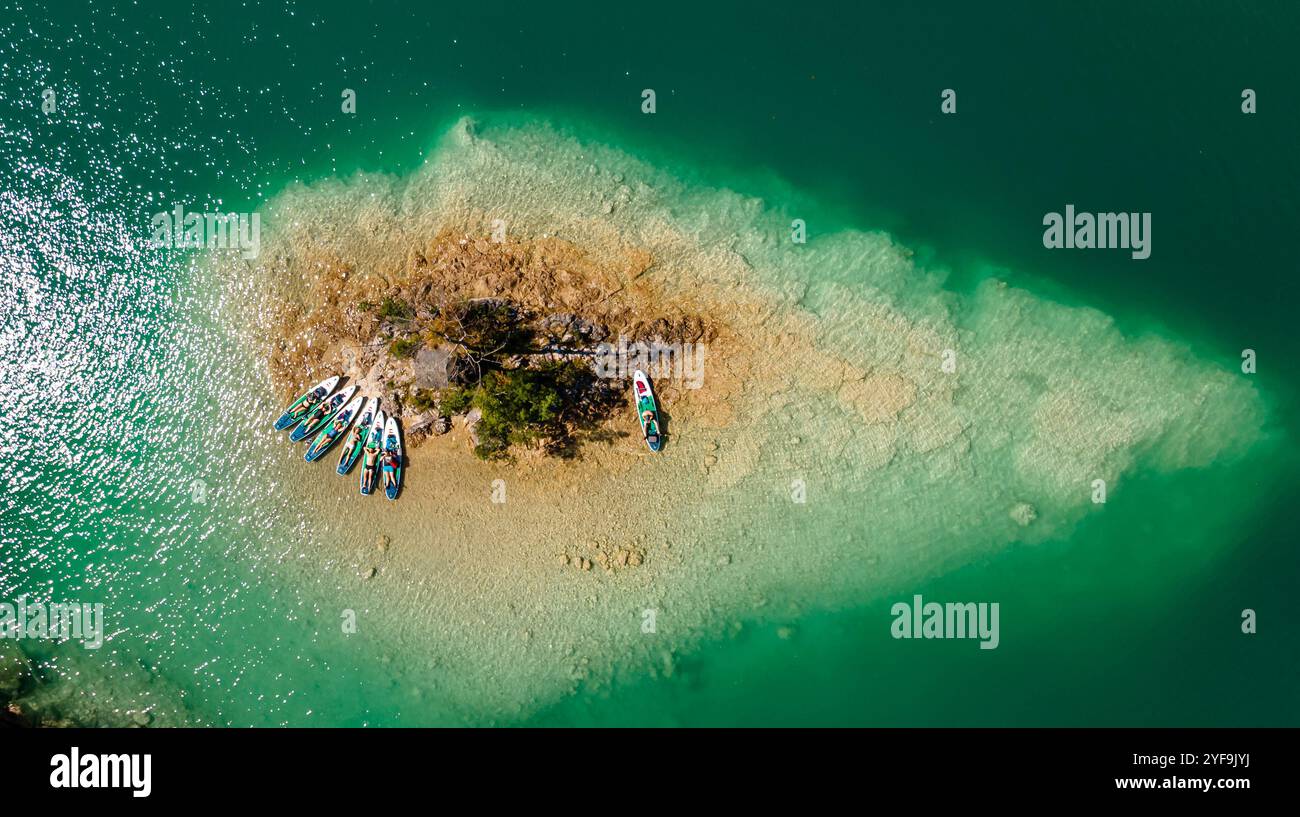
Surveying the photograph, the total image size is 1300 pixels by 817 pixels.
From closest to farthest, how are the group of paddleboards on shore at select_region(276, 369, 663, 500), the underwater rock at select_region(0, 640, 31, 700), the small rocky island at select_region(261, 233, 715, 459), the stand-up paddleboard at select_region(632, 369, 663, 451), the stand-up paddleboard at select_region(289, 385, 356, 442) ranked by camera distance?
1. the small rocky island at select_region(261, 233, 715, 459)
2. the stand-up paddleboard at select_region(632, 369, 663, 451)
3. the group of paddleboards on shore at select_region(276, 369, 663, 500)
4. the stand-up paddleboard at select_region(289, 385, 356, 442)
5. the underwater rock at select_region(0, 640, 31, 700)

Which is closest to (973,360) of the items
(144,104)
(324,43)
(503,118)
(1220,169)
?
(1220,169)

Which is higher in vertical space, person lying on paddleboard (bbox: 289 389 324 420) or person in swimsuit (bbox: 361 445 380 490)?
person lying on paddleboard (bbox: 289 389 324 420)

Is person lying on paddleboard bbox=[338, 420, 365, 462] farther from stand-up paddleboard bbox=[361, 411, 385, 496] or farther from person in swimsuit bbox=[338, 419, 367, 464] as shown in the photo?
stand-up paddleboard bbox=[361, 411, 385, 496]

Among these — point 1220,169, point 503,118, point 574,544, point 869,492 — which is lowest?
point 574,544

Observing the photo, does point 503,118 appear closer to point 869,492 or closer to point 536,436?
point 536,436

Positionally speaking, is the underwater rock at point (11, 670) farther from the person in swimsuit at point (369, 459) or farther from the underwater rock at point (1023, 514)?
the underwater rock at point (1023, 514)

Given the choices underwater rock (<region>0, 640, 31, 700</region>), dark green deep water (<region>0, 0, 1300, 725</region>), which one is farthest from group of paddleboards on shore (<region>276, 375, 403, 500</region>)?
underwater rock (<region>0, 640, 31, 700</region>)

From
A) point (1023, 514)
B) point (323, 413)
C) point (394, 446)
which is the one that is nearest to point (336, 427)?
point (323, 413)

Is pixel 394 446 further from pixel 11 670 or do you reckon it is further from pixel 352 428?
pixel 11 670
